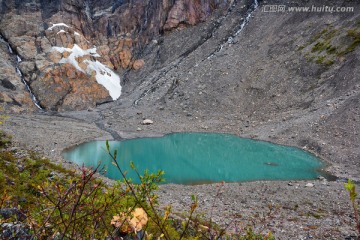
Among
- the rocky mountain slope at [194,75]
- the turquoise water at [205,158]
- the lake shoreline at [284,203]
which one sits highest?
the rocky mountain slope at [194,75]

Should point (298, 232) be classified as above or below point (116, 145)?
below

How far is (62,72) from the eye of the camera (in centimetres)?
6175

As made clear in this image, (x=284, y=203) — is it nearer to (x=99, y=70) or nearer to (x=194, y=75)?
(x=194, y=75)

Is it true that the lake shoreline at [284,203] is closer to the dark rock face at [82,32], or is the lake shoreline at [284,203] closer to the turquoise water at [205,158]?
the turquoise water at [205,158]

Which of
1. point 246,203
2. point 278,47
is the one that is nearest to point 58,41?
point 278,47

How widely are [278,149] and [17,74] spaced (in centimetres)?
5249

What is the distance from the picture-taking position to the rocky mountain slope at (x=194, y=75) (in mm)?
31953

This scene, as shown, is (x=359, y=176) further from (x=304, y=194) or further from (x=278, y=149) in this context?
(x=278, y=149)

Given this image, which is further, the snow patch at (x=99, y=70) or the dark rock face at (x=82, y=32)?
the snow patch at (x=99, y=70)

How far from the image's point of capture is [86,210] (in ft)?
11.4

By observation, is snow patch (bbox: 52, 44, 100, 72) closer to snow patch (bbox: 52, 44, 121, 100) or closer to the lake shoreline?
snow patch (bbox: 52, 44, 121, 100)

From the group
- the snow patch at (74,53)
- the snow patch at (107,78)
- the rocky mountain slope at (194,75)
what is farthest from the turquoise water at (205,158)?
the snow patch at (74,53)

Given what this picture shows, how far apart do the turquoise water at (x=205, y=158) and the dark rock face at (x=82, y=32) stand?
28.2 metres

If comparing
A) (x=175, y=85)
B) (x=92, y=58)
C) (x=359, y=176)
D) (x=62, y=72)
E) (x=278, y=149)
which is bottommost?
(x=359, y=176)
